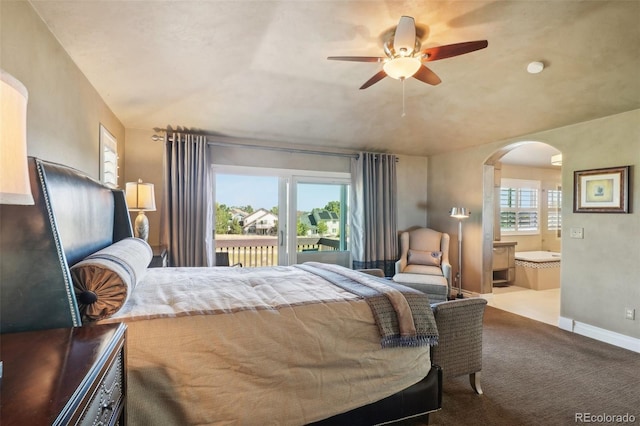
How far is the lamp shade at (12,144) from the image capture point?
74 cm

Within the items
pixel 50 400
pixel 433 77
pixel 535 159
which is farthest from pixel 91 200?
pixel 535 159

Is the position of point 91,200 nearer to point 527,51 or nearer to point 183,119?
point 183,119

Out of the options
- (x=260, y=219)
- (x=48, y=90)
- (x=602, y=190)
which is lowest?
(x=260, y=219)

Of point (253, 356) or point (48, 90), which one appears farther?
point (48, 90)

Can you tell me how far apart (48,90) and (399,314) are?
8.08ft

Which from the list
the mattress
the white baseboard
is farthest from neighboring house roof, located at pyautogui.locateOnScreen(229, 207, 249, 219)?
the white baseboard

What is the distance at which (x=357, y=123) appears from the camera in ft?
13.8

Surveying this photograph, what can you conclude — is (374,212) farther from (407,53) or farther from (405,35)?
(405,35)

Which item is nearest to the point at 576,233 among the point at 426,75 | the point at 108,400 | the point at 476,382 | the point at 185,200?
the point at 476,382

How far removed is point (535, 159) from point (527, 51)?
13.8 ft

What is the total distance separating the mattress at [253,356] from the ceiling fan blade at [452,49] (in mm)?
1646

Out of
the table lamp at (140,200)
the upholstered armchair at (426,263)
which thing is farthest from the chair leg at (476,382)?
the table lamp at (140,200)

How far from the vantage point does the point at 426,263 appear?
4852 mm

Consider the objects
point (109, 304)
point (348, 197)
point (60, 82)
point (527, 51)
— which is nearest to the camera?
point (109, 304)
